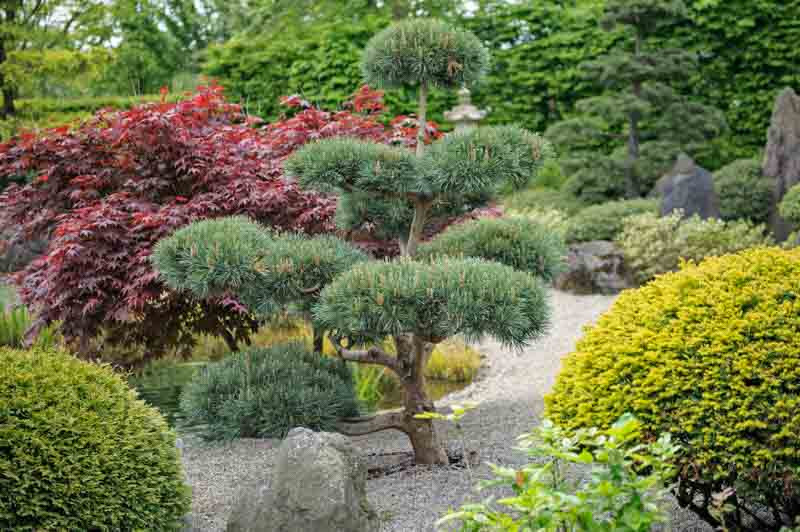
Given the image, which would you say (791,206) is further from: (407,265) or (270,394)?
(270,394)

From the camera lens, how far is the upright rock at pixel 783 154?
8844mm

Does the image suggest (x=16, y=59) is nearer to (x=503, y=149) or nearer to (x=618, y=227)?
(x=618, y=227)

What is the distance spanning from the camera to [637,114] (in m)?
10.6

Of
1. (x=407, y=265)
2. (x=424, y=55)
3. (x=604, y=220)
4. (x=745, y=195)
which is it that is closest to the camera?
(x=407, y=265)

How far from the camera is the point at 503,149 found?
344 centimetres

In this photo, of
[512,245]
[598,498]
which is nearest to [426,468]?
[512,245]

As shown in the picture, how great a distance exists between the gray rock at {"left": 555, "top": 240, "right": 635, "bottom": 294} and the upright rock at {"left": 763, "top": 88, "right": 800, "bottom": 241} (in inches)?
70.2

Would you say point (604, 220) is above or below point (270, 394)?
below

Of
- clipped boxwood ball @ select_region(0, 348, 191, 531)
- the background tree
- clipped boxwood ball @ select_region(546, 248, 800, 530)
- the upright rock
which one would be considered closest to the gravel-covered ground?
clipped boxwood ball @ select_region(0, 348, 191, 531)

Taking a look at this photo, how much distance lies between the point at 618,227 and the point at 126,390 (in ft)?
24.3

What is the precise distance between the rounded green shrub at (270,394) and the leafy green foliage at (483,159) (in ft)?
4.10

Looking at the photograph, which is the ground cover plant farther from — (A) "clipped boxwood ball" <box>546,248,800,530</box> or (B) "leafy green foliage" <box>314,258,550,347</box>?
(A) "clipped boxwood ball" <box>546,248,800,530</box>

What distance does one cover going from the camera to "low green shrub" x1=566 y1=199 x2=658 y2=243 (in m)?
9.37

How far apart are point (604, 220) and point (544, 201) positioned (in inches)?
71.7
